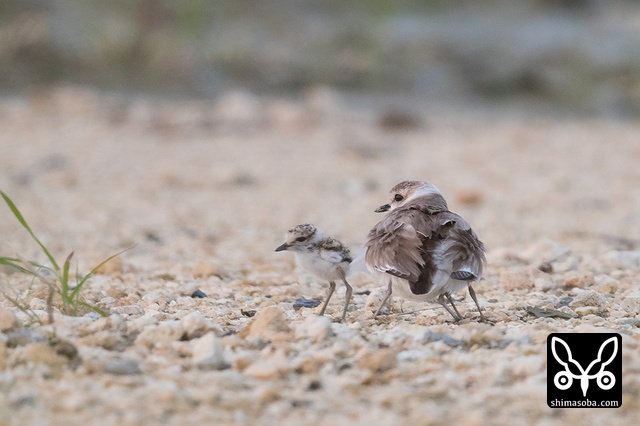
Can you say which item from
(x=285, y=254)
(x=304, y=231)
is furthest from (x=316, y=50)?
(x=304, y=231)

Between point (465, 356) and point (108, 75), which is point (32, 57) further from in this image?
point (465, 356)

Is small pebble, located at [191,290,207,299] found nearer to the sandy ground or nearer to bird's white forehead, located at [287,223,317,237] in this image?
the sandy ground

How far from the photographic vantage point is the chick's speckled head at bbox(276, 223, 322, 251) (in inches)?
150

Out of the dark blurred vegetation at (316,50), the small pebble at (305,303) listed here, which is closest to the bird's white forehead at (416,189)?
the small pebble at (305,303)

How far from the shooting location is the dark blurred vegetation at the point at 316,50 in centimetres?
1220

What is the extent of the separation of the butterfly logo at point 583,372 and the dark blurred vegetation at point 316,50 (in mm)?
9413

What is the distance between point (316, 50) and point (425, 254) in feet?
33.3

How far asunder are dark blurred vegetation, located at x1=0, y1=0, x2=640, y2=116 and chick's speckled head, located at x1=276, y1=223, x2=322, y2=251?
331 inches

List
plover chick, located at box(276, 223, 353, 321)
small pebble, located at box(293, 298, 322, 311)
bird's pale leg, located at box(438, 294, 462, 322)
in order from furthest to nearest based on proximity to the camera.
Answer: small pebble, located at box(293, 298, 322, 311) < plover chick, located at box(276, 223, 353, 321) < bird's pale leg, located at box(438, 294, 462, 322)

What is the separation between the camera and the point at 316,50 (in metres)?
13.3

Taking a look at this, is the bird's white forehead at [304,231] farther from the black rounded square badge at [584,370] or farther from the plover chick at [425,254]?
the black rounded square badge at [584,370]

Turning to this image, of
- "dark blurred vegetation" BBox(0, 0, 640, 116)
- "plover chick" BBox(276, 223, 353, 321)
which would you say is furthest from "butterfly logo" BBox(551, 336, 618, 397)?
"dark blurred vegetation" BBox(0, 0, 640, 116)

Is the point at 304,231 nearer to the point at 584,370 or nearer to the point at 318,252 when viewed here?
the point at 318,252

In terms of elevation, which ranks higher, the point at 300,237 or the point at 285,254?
the point at 285,254
